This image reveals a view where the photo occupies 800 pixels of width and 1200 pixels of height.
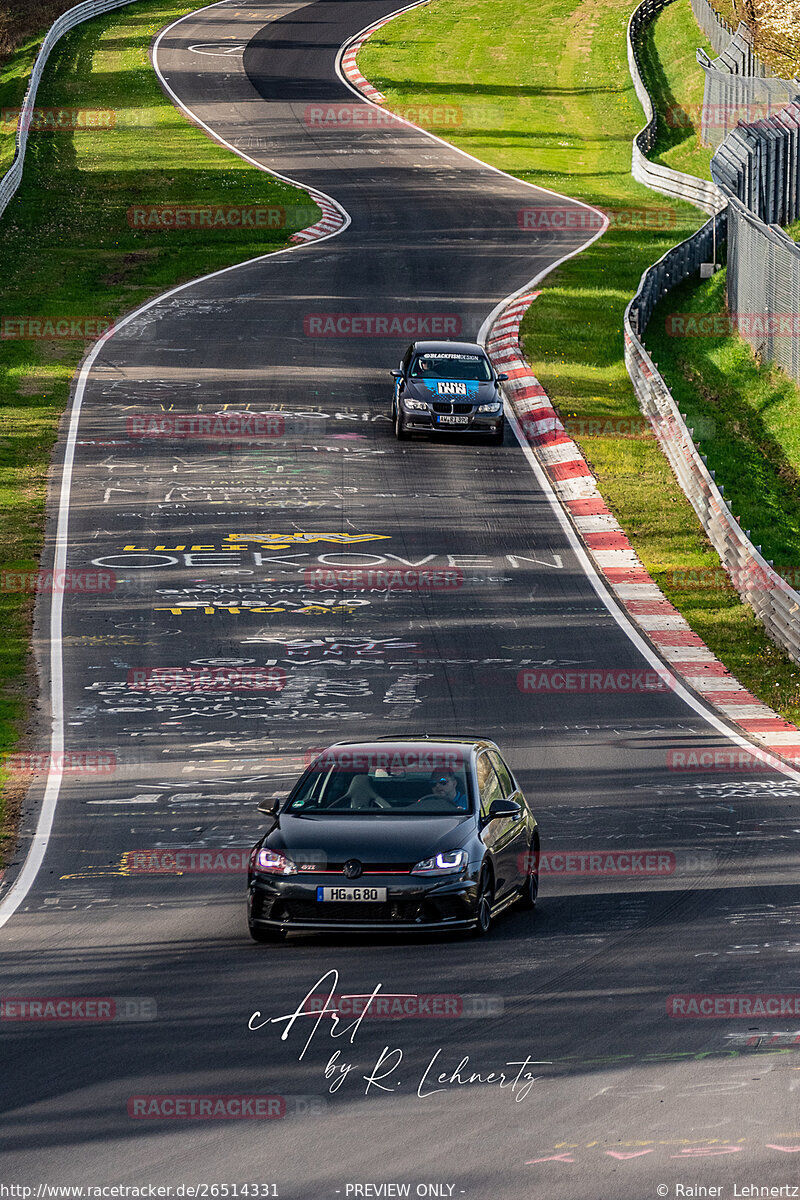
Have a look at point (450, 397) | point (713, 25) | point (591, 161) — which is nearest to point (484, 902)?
point (450, 397)

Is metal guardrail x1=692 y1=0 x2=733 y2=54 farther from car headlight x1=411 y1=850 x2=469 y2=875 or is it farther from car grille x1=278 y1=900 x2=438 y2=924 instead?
car grille x1=278 y1=900 x2=438 y2=924

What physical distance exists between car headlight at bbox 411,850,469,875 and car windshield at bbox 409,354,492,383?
20.4m

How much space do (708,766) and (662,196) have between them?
39.9 metres

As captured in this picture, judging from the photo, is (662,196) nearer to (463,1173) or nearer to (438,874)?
(438,874)

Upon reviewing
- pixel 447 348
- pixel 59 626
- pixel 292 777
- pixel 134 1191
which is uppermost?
pixel 134 1191

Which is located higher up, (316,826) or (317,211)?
(316,826)

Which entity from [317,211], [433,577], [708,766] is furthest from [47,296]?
[708,766]

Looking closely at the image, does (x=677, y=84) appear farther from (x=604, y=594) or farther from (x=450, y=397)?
(x=604, y=594)

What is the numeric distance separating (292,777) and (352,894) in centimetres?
518

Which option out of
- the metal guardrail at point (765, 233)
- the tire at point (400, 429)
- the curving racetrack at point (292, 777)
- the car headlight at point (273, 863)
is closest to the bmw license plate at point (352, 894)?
the car headlight at point (273, 863)

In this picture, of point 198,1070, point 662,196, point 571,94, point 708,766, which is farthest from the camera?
point 571,94

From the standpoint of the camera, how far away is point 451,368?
30578mm

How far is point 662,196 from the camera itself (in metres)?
53.3

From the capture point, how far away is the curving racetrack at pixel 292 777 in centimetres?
777
